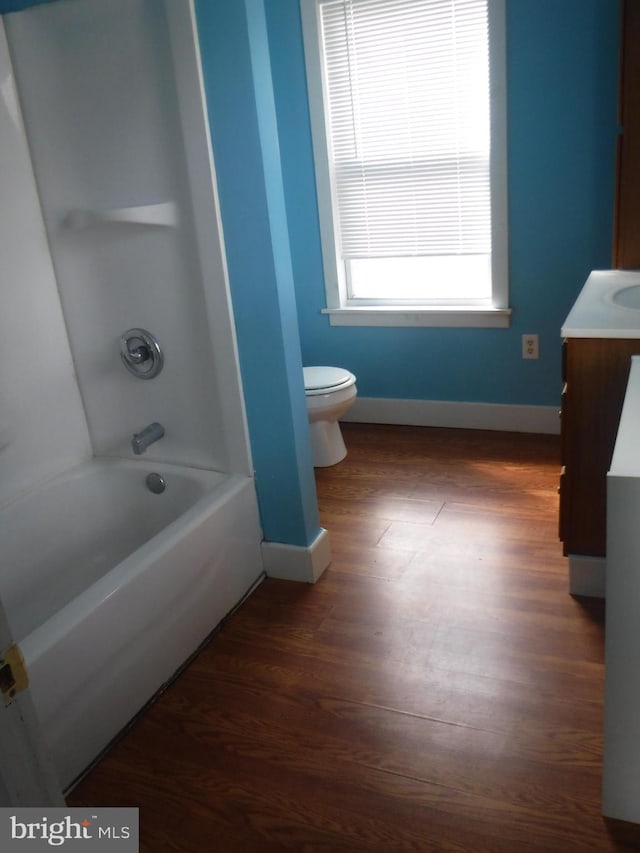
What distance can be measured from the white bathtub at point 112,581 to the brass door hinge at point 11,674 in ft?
3.08

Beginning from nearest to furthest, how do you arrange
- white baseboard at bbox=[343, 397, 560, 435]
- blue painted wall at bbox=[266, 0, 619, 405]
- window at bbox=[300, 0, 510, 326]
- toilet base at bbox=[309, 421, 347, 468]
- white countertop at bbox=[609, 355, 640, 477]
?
white countertop at bbox=[609, 355, 640, 477] → blue painted wall at bbox=[266, 0, 619, 405] → window at bbox=[300, 0, 510, 326] → toilet base at bbox=[309, 421, 347, 468] → white baseboard at bbox=[343, 397, 560, 435]

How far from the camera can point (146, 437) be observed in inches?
97.0

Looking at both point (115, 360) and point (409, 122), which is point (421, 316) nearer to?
point (409, 122)

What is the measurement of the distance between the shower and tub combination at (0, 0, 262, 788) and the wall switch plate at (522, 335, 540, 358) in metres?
1.56

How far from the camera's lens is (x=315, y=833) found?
159 centimetres

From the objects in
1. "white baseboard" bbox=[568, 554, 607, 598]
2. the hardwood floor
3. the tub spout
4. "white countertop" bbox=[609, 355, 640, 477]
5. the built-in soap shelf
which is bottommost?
the hardwood floor

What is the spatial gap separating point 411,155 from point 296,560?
1881 mm

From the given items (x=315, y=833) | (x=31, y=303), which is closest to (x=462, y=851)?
(x=315, y=833)

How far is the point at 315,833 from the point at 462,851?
302 millimetres

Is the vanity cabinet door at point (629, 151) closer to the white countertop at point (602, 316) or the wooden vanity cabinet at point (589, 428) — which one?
the white countertop at point (602, 316)

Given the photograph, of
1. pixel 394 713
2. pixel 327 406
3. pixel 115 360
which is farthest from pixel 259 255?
pixel 394 713

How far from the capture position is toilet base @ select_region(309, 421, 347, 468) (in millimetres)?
3324

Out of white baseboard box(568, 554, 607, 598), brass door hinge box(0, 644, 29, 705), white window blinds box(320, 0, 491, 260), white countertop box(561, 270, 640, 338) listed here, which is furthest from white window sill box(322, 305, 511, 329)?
brass door hinge box(0, 644, 29, 705)

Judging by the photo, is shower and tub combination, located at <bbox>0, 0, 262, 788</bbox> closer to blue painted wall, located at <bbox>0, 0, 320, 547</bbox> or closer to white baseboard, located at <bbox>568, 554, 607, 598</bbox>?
blue painted wall, located at <bbox>0, 0, 320, 547</bbox>
